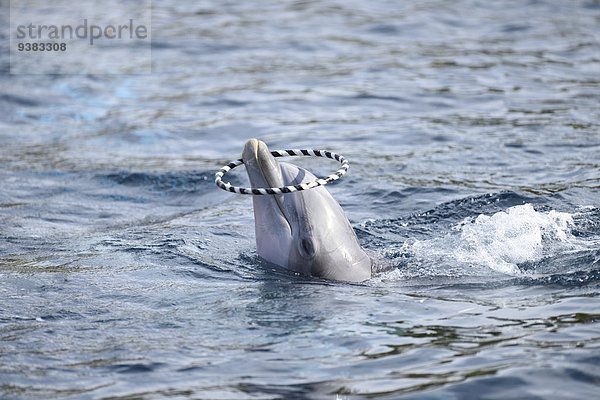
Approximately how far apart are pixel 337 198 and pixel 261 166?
3365 millimetres

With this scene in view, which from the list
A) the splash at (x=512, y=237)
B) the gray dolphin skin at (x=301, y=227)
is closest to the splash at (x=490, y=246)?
the splash at (x=512, y=237)

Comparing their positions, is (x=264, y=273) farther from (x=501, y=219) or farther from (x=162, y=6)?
(x=162, y=6)

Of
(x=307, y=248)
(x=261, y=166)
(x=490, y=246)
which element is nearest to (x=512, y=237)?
(x=490, y=246)

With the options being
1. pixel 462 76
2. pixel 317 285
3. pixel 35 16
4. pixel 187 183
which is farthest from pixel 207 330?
pixel 35 16

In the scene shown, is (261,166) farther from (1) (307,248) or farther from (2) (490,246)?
(2) (490,246)

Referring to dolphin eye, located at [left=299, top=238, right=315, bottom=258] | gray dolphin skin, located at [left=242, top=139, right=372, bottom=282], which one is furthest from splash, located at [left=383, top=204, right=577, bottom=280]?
dolphin eye, located at [left=299, top=238, right=315, bottom=258]

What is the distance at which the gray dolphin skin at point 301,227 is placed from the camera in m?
7.25

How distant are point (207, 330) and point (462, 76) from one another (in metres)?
9.65

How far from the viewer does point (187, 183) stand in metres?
11.3

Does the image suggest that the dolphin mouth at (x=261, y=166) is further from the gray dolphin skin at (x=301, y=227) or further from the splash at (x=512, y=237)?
the splash at (x=512, y=237)

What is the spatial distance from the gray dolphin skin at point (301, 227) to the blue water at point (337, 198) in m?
0.15

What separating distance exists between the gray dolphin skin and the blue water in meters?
0.15

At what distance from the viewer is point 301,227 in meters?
7.26

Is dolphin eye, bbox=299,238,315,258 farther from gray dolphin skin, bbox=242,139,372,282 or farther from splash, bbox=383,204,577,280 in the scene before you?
splash, bbox=383,204,577,280
